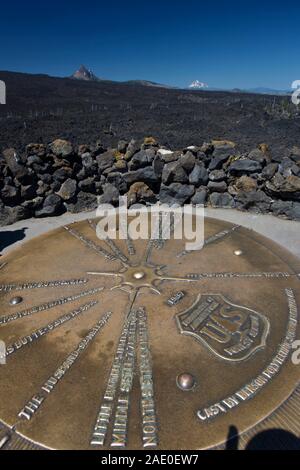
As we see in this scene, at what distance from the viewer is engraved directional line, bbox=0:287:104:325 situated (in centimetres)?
280

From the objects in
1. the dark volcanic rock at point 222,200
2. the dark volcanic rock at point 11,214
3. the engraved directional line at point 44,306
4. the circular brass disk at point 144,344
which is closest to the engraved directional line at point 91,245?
the circular brass disk at point 144,344

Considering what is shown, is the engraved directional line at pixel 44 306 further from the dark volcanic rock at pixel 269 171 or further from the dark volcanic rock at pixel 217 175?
the dark volcanic rock at pixel 269 171

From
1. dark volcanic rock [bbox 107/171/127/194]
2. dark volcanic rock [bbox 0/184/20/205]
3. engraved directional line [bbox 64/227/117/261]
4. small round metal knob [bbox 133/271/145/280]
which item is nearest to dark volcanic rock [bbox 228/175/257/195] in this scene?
dark volcanic rock [bbox 107/171/127/194]

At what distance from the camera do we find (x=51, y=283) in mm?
3221

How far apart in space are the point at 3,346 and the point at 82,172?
13.6ft

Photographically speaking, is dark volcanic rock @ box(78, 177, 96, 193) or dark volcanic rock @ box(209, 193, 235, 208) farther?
dark volcanic rock @ box(78, 177, 96, 193)

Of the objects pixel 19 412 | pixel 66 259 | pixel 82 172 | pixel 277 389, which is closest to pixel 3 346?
pixel 19 412

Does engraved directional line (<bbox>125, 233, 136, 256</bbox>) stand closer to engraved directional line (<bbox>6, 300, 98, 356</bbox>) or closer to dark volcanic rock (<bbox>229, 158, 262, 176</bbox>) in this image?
engraved directional line (<bbox>6, 300, 98, 356</bbox>)

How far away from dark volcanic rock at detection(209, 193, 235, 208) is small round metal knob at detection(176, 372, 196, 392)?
4250 millimetres

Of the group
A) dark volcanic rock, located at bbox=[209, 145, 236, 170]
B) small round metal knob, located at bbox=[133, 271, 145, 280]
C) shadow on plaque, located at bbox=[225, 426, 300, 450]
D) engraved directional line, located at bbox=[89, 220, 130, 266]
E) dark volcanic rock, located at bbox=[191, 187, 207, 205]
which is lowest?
shadow on plaque, located at bbox=[225, 426, 300, 450]

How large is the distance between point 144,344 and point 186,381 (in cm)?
44

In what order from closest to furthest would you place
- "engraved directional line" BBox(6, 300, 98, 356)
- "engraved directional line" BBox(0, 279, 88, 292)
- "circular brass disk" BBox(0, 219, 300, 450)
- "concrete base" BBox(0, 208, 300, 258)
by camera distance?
"circular brass disk" BBox(0, 219, 300, 450) → "engraved directional line" BBox(6, 300, 98, 356) → "engraved directional line" BBox(0, 279, 88, 292) → "concrete base" BBox(0, 208, 300, 258)

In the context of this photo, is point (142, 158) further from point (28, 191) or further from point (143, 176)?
point (28, 191)

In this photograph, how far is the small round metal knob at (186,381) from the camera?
2123mm
